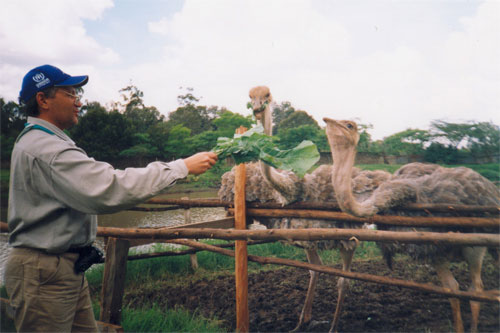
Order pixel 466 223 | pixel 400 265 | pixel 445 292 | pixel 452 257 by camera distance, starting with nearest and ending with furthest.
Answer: pixel 445 292
pixel 466 223
pixel 452 257
pixel 400 265

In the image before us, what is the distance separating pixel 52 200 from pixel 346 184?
8.06ft

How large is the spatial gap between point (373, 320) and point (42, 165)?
378 cm

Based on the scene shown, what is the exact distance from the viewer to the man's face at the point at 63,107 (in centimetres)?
194

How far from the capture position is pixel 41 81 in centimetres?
189

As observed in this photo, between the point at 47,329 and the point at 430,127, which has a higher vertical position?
the point at 430,127

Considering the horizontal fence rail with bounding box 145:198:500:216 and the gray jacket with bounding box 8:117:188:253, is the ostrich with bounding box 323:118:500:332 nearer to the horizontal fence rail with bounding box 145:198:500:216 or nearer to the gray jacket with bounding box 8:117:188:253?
the horizontal fence rail with bounding box 145:198:500:216

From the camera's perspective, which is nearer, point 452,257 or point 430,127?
point 452,257

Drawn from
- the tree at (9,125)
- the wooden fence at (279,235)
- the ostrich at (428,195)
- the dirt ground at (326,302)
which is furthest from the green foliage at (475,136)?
the tree at (9,125)

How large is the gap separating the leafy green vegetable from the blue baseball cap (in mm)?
1003

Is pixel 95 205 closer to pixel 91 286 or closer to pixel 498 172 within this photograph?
pixel 91 286

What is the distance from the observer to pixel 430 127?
564cm

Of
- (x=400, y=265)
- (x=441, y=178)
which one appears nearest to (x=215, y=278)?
Answer: (x=400, y=265)

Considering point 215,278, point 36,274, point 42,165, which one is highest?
point 42,165

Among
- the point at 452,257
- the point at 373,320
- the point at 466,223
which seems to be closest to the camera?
the point at 466,223
